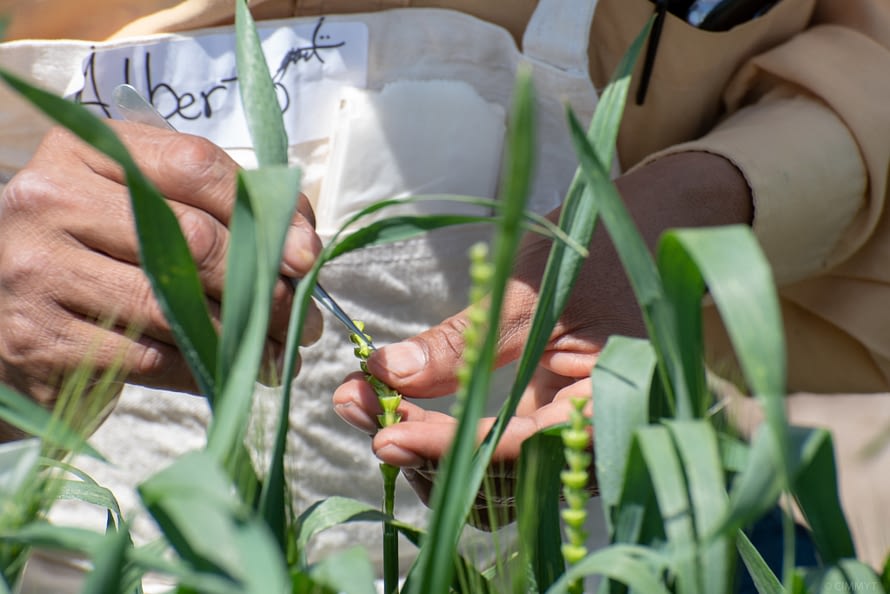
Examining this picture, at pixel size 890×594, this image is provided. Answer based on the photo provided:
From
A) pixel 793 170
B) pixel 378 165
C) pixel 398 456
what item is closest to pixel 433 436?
pixel 398 456

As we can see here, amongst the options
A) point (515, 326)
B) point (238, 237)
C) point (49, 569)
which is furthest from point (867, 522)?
point (49, 569)

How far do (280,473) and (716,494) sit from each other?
0.37 feet

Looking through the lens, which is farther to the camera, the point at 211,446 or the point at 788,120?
the point at 788,120

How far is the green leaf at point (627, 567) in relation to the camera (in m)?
0.20

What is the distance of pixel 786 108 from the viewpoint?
82 cm

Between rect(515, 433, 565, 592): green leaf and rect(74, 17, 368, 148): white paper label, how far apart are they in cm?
54

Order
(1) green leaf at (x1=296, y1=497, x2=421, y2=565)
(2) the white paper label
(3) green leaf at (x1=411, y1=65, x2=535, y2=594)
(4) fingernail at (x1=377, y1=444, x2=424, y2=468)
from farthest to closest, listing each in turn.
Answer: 1. (2) the white paper label
2. (4) fingernail at (x1=377, y1=444, x2=424, y2=468)
3. (1) green leaf at (x1=296, y1=497, x2=421, y2=565)
4. (3) green leaf at (x1=411, y1=65, x2=535, y2=594)

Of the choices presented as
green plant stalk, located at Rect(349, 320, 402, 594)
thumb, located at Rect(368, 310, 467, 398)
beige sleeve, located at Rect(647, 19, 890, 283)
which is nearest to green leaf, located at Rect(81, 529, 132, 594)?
green plant stalk, located at Rect(349, 320, 402, 594)

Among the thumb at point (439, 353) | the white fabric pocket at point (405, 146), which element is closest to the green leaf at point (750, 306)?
the thumb at point (439, 353)

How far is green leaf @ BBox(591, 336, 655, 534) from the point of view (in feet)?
0.80

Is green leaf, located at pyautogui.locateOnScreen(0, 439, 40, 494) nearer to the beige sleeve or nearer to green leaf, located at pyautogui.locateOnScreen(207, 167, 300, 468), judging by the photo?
green leaf, located at pyautogui.locateOnScreen(207, 167, 300, 468)

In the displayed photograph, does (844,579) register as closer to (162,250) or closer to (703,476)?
(703,476)

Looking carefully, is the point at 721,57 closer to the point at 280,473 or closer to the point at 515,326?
the point at 515,326

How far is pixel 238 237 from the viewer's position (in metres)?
0.23
